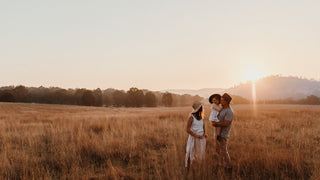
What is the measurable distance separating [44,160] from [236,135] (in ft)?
23.6

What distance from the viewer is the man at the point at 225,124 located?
15.4 ft

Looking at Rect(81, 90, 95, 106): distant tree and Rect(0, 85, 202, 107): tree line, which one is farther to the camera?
Rect(0, 85, 202, 107): tree line

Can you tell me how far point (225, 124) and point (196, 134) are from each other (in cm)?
72

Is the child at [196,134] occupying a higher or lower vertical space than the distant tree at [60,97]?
lower

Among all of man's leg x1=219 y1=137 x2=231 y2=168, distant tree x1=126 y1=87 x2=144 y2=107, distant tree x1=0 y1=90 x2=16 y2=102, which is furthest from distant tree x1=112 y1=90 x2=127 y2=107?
man's leg x1=219 y1=137 x2=231 y2=168

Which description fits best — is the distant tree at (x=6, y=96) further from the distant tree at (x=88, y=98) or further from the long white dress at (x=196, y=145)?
the long white dress at (x=196, y=145)

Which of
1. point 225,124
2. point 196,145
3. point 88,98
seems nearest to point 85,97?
point 88,98

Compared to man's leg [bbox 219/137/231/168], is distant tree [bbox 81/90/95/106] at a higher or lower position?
higher

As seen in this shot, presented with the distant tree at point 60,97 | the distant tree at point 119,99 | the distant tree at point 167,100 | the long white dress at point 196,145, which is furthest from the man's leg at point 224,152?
the distant tree at point 167,100

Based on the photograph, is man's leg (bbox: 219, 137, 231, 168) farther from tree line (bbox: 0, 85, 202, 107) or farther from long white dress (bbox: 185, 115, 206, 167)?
tree line (bbox: 0, 85, 202, 107)

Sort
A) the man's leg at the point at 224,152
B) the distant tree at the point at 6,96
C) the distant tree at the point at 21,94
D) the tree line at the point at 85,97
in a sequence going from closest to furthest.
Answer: the man's leg at the point at 224,152, the distant tree at the point at 6,96, the tree line at the point at 85,97, the distant tree at the point at 21,94

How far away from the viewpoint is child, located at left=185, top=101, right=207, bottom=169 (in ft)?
14.8

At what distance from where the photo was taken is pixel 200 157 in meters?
4.54

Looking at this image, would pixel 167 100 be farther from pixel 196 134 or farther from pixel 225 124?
pixel 196 134
